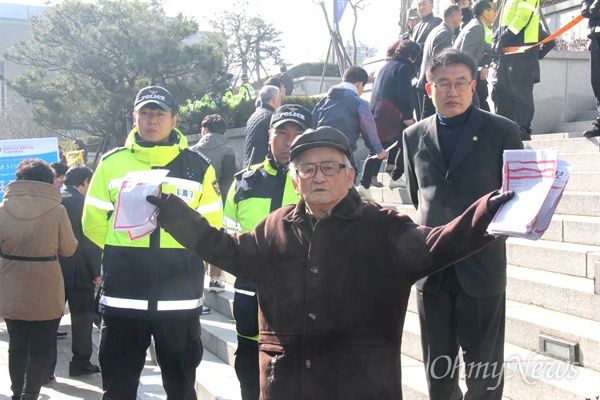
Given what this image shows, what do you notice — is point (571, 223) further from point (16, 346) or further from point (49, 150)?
point (49, 150)

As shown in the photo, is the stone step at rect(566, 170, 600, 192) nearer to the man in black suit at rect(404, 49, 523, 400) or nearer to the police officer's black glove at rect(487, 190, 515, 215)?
the man in black suit at rect(404, 49, 523, 400)

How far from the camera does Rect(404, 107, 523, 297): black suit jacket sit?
11.1 ft

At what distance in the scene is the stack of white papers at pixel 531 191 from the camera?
205 centimetres

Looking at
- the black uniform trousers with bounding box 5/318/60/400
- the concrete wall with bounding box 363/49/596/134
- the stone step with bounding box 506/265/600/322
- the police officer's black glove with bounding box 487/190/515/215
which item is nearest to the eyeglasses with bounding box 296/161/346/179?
the police officer's black glove with bounding box 487/190/515/215

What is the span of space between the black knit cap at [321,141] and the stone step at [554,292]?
2387 mm

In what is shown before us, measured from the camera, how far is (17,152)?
9.19 metres

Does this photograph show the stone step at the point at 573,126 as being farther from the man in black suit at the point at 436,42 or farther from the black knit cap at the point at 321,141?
the black knit cap at the point at 321,141

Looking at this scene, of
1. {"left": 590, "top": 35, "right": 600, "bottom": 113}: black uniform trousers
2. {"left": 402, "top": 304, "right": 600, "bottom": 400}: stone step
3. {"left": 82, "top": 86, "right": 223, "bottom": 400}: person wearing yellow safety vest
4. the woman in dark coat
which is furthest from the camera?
the woman in dark coat

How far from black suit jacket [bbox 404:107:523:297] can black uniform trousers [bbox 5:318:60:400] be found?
134 inches

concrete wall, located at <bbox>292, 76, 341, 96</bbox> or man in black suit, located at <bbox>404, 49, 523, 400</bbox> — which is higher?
concrete wall, located at <bbox>292, 76, 341, 96</bbox>

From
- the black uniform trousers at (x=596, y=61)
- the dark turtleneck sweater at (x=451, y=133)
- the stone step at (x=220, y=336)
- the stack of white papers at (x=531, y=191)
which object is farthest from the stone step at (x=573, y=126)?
the stack of white papers at (x=531, y=191)

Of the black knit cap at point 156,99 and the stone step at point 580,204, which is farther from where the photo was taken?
the stone step at point 580,204

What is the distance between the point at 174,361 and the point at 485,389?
1891 millimetres

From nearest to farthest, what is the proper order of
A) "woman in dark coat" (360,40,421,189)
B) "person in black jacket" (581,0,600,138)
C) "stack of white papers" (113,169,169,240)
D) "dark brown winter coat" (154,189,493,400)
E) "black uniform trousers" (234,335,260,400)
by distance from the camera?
"dark brown winter coat" (154,189,493,400)
"stack of white papers" (113,169,169,240)
"black uniform trousers" (234,335,260,400)
"person in black jacket" (581,0,600,138)
"woman in dark coat" (360,40,421,189)
